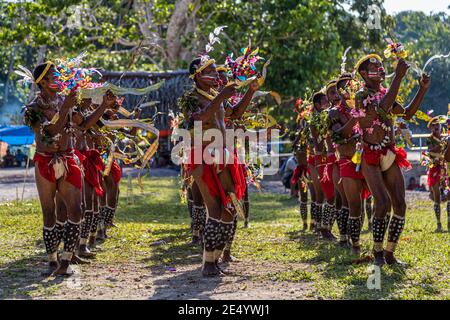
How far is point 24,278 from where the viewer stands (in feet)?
27.7

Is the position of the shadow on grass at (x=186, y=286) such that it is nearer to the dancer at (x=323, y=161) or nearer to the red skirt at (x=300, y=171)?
the dancer at (x=323, y=161)

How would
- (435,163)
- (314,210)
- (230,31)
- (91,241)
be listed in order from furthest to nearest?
(230,31), (435,163), (314,210), (91,241)

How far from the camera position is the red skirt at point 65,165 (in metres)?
8.36

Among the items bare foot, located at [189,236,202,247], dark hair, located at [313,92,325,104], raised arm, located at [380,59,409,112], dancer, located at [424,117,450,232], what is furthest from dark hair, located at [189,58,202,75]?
dancer, located at [424,117,450,232]

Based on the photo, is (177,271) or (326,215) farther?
(326,215)

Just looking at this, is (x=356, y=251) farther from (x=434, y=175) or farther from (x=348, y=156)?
(x=434, y=175)

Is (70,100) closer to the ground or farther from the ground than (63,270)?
farther from the ground

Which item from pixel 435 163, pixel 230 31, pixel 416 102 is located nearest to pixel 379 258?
pixel 416 102

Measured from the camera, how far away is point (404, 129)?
32.2ft

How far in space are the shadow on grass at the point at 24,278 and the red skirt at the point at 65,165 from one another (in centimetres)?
105

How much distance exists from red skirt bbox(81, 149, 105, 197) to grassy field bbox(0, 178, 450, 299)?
0.94 metres

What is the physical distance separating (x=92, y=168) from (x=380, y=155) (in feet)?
12.6

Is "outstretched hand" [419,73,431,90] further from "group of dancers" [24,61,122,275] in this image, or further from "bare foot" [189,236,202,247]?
"bare foot" [189,236,202,247]
